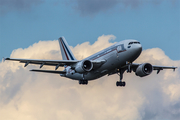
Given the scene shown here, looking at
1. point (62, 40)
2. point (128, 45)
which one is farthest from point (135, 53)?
point (62, 40)

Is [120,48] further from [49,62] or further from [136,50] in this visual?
[49,62]

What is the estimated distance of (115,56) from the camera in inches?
1692

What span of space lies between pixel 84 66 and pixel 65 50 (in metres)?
15.9

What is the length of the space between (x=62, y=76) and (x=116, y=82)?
995 centimetres

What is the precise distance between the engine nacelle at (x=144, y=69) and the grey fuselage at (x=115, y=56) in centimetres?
484

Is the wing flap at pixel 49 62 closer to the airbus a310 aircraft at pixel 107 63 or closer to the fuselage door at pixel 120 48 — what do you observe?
the airbus a310 aircraft at pixel 107 63

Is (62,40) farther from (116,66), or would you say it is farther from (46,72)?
(116,66)

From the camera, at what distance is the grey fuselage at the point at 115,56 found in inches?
1640

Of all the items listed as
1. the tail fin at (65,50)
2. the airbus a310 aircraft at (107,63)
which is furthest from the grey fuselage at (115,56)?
the tail fin at (65,50)

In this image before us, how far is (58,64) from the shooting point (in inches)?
1876

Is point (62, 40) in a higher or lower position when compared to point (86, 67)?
higher

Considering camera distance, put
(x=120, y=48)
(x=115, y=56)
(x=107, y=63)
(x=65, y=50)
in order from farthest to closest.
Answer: (x=65, y=50) → (x=107, y=63) → (x=115, y=56) → (x=120, y=48)

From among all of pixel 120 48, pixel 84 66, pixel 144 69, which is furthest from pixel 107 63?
pixel 144 69

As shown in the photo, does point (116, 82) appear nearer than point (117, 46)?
No
